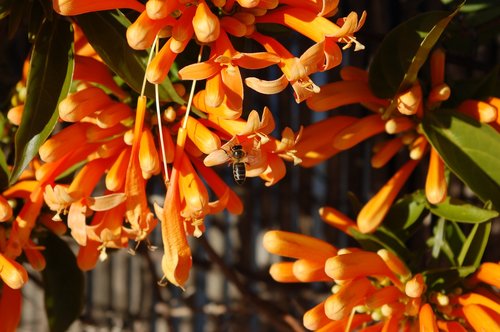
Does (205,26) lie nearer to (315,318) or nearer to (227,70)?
(227,70)

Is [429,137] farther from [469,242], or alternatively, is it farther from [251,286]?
[251,286]

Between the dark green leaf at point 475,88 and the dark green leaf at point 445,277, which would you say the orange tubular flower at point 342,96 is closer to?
the dark green leaf at point 475,88

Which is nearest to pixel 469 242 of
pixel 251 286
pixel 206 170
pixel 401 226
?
pixel 401 226

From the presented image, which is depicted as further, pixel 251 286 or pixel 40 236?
pixel 251 286

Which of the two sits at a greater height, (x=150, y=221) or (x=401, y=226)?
(x=150, y=221)

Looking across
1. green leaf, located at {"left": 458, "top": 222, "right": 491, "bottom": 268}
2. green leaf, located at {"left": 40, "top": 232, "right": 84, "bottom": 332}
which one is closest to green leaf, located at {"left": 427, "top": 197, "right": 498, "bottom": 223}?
green leaf, located at {"left": 458, "top": 222, "right": 491, "bottom": 268}

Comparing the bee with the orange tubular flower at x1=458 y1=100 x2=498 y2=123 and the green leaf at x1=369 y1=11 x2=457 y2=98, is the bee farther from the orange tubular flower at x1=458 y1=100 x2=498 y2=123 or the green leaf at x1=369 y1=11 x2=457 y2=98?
the orange tubular flower at x1=458 y1=100 x2=498 y2=123
